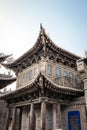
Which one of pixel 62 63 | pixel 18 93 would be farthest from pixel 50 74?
pixel 18 93

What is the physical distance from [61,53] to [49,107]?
17.0ft

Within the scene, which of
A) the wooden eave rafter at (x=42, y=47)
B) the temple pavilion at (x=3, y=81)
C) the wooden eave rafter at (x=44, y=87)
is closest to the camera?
the wooden eave rafter at (x=44, y=87)

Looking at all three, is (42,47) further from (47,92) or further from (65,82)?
(47,92)

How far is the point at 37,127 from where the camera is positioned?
11.6 m

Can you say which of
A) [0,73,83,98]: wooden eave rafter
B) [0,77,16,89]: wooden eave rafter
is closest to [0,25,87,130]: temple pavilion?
[0,73,83,98]: wooden eave rafter

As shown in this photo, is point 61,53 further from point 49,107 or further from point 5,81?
point 5,81

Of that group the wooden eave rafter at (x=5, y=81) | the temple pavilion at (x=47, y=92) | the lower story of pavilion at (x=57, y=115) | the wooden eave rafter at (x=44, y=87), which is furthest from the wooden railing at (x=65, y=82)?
the wooden eave rafter at (x=5, y=81)

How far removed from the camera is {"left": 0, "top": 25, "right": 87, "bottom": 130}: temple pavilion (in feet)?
33.2

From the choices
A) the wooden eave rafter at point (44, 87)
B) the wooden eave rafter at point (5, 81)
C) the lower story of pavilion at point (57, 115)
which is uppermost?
the wooden eave rafter at point (5, 81)

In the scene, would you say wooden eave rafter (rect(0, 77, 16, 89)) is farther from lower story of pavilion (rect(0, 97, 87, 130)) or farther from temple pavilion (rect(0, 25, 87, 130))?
lower story of pavilion (rect(0, 97, 87, 130))

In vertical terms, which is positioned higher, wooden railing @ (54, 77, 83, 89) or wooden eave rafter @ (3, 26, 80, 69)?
wooden eave rafter @ (3, 26, 80, 69)

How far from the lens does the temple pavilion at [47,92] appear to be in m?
10.1

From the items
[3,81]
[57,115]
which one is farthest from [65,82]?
[3,81]

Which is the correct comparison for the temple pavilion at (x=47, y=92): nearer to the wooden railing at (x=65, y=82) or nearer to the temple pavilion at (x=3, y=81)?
the wooden railing at (x=65, y=82)
